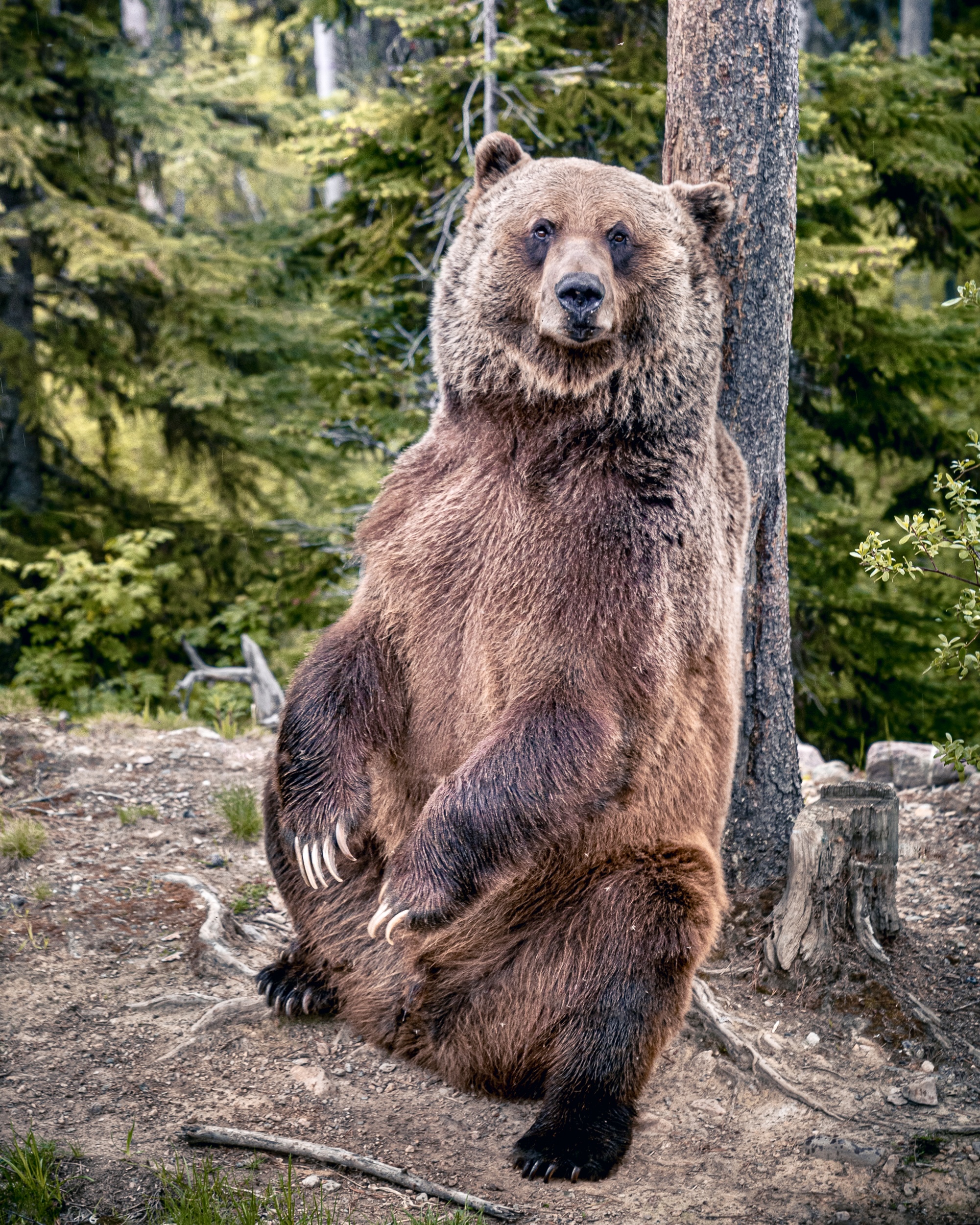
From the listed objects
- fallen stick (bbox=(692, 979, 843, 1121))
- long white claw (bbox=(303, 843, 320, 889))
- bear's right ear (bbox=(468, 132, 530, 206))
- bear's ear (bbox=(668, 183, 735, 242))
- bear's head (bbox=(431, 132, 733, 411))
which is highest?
bear's right ear (bbox=(468, 132, 530, 206))

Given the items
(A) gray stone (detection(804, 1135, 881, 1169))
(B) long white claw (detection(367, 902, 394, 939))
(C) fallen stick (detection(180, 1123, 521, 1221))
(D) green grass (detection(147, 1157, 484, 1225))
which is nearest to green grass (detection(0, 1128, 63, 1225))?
(D) green grass (detection(147, 1157, 484, 1225))

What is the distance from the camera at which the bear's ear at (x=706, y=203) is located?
357 centimetres

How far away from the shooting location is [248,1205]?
9.21 feet

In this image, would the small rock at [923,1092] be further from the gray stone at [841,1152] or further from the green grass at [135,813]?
the green grass at [135,813]

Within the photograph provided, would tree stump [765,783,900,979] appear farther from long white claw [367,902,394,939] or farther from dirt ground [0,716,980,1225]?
long white claw [367,902,394,939]

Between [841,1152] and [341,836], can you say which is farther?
[341,836]

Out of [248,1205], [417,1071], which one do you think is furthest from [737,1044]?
[248,1205]

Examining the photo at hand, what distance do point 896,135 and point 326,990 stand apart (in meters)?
6.85

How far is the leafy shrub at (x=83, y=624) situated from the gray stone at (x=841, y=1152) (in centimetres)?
637

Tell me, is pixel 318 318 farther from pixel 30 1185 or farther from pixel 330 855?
pixel 30 1185

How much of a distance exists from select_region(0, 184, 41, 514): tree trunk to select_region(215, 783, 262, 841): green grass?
575 centimetres

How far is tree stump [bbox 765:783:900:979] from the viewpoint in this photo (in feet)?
12.9

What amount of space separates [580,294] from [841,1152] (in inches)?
101

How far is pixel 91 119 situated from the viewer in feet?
33.6
